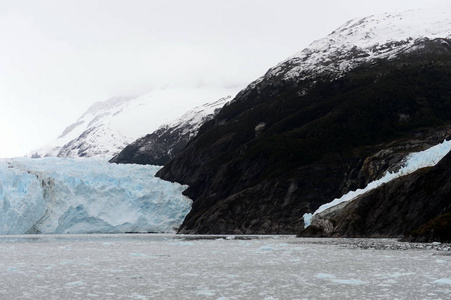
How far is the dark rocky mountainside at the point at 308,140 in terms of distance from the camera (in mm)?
88000

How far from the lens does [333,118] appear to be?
350 ft

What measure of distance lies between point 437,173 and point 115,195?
6409 centimetres

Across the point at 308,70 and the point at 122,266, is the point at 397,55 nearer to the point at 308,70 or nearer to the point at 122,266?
the point at 308,70

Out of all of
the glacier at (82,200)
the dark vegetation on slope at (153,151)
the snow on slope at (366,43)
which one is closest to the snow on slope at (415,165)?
the glacier at (82,200)

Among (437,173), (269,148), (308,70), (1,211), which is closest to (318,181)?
(269,148)

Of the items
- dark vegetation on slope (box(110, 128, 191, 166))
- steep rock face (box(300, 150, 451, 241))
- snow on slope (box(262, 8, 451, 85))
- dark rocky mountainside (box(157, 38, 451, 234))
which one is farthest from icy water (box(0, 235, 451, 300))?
dark vegetation on slope (box(110, 128, 191, 166))

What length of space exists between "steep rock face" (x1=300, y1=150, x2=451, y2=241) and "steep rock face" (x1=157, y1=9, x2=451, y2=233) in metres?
20.2

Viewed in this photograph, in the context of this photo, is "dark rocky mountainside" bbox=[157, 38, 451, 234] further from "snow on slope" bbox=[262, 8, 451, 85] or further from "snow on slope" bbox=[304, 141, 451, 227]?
"snow on slope" bbox=[304, 141, 451, 227]

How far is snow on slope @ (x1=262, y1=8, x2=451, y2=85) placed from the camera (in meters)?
144

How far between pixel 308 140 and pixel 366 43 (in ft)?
240

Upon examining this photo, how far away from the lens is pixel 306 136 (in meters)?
105

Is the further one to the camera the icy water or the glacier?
the glacier

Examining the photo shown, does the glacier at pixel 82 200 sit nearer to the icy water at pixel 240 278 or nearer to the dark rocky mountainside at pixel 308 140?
the dark rocky mountainside at pixel 308 140

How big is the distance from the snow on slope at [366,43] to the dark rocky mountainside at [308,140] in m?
5.13
